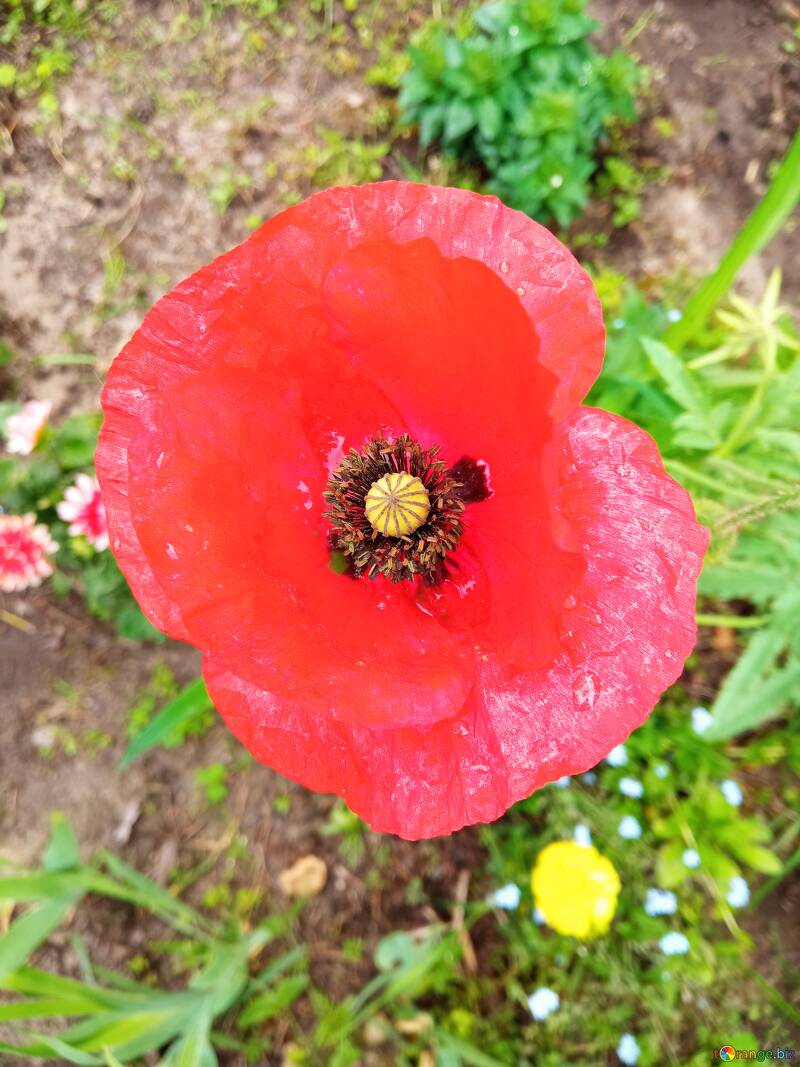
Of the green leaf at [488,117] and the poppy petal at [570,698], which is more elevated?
the green leaf at [488,117]

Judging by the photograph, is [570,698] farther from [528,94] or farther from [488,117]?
[528,94]

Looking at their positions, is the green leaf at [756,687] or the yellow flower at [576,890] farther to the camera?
the yellow flower at [576,890]

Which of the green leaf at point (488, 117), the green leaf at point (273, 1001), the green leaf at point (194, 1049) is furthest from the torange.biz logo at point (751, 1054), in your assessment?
the green leaf at point (488, 117)

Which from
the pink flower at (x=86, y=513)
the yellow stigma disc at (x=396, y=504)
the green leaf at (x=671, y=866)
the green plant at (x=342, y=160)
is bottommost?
the green leaf at (x=671, y=866)

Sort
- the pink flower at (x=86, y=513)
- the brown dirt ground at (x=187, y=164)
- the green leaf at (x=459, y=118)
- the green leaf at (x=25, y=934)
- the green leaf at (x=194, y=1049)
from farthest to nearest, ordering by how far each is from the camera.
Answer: the brown dirt ground at (x=187, y=164) < the green leaf at (x=459, y=118) < the pink flower at (x=86, y=513) < the green leaf at (x=194, y=1049) < the green leaf at (x=25, y=934)

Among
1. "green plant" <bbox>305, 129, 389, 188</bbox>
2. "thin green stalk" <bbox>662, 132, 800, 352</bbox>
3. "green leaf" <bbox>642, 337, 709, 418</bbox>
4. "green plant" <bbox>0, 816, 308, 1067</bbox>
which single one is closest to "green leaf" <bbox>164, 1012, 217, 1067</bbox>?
"green plant" <bbox>0, 816, 308, 1067</bbox>

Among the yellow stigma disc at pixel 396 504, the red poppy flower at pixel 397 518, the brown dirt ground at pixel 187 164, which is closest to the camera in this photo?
the red poppy flower at pixel 397 518

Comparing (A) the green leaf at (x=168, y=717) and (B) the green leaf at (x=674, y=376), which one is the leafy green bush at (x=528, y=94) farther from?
(A) the green leaf at (x=168, y=717)

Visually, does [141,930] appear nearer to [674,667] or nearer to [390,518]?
[390,518]

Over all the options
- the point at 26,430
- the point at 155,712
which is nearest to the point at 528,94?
the point at 26,430
